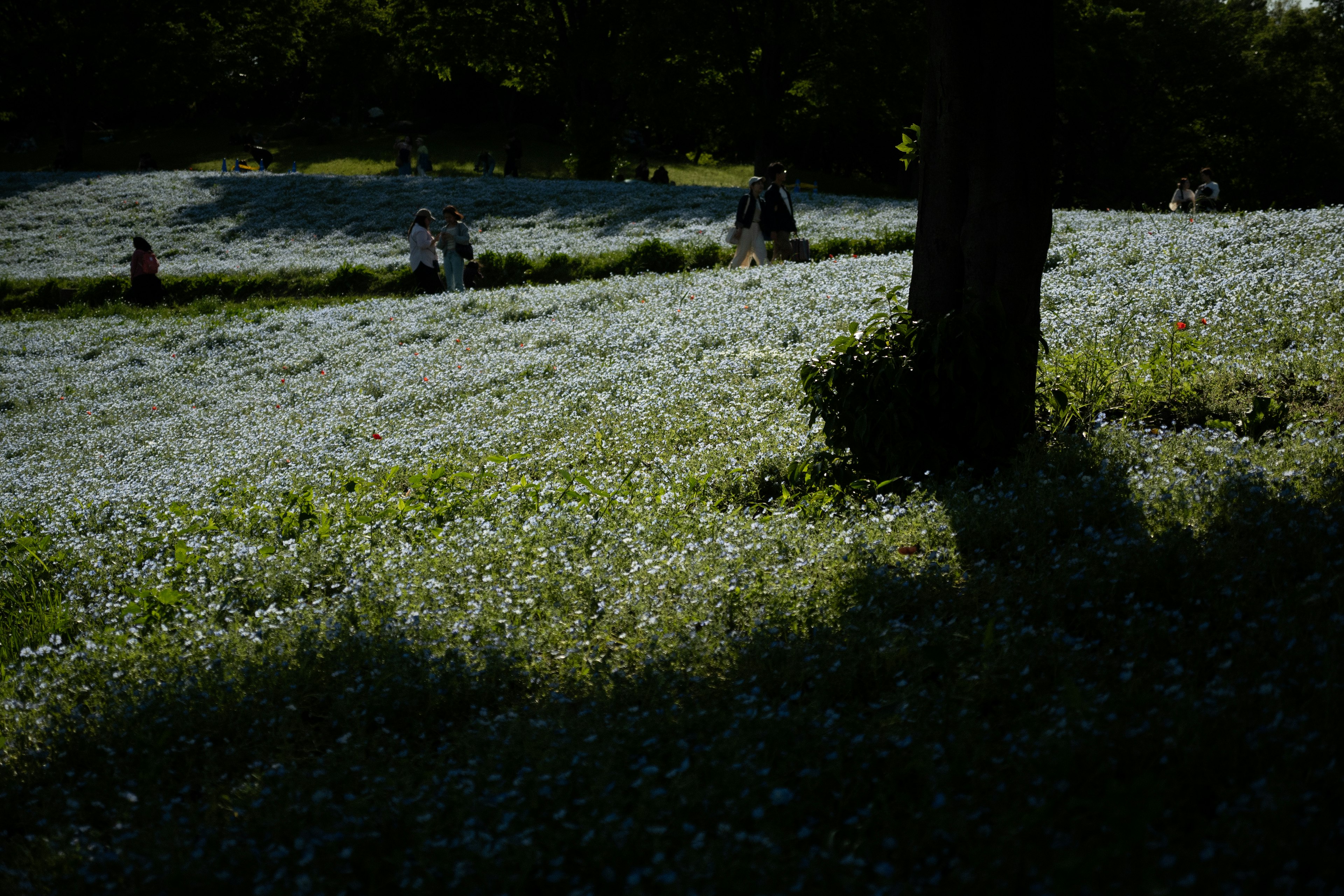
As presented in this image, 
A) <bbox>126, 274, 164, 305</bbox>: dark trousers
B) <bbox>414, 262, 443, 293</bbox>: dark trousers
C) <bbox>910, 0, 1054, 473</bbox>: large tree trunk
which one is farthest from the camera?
<bbox>126, 274, 164, 305</bbox>: dark trousers

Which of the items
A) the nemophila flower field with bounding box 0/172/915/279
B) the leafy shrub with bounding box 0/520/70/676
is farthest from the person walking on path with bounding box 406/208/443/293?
the leafy shrub with bounding box 0/520/70/676

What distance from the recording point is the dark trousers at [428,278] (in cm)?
2219

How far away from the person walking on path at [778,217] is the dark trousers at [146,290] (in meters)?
17.0

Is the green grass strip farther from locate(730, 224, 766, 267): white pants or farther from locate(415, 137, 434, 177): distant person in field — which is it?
locate(415, 137, 434, 177): distant person in field

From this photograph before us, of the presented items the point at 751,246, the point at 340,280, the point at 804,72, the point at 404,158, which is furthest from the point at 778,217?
the point at 404,158

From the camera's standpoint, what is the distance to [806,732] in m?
4.00

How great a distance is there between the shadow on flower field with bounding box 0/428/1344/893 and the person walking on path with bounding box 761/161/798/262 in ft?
45.8

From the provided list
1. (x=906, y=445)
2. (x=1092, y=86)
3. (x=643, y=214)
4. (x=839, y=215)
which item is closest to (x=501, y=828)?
(x=906, y=445)

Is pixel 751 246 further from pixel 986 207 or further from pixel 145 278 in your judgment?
pixel 145 278

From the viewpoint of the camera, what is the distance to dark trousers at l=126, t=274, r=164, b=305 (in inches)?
967

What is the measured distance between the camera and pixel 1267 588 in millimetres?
4414

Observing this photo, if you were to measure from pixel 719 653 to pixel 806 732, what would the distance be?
960mm

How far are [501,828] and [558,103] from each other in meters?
72.8

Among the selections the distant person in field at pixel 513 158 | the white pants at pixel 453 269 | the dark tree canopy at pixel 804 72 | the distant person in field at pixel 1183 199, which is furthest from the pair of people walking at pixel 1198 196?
the distant person in field at pixel 513 158
